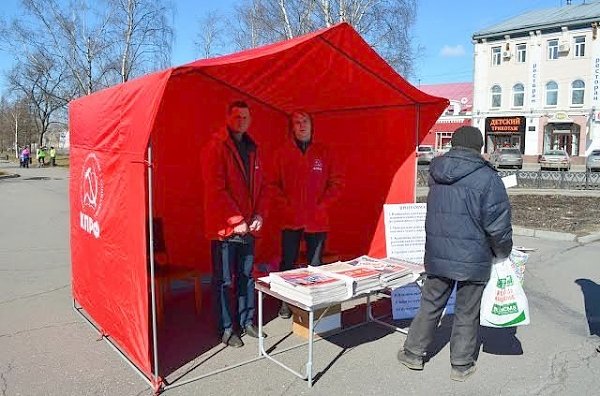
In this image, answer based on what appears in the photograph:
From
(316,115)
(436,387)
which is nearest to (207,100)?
(316,115)

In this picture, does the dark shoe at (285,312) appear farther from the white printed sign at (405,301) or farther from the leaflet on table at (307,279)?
the leaflet on table at (307,279)

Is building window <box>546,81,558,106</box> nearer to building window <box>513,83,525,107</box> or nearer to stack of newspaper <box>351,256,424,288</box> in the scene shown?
building window <box>513,83,525,107</box>

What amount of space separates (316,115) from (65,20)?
94.8 feet

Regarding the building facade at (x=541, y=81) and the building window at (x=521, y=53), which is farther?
the building window at (x=521, y=53)

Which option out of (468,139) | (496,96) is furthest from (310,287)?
(496,96)

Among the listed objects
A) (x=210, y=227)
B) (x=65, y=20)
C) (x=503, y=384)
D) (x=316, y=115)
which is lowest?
(x=503, y=384)

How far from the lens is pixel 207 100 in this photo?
18.9 ft

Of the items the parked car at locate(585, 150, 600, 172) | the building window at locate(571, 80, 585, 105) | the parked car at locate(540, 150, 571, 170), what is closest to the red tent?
the parked car at locate(585, 150, 600, 172)

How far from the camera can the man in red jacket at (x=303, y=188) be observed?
5.00 meters

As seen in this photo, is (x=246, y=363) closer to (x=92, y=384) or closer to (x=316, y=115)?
(x=92, y=384)

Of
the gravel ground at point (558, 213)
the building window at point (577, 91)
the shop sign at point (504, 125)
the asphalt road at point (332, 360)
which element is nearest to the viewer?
the asphalt road at point (332, 360)

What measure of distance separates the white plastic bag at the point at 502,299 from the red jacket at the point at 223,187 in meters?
1.94

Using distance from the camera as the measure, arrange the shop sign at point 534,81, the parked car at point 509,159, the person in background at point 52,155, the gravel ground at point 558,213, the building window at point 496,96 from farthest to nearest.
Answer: the person in background at point 52,155
the building window at point 496,96
the shop sign at point 534,81
the parked car at point 509,159
the gravel ground at point 558,213

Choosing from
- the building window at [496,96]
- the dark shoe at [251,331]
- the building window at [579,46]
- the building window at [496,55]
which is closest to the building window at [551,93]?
the building window at [579,46]
